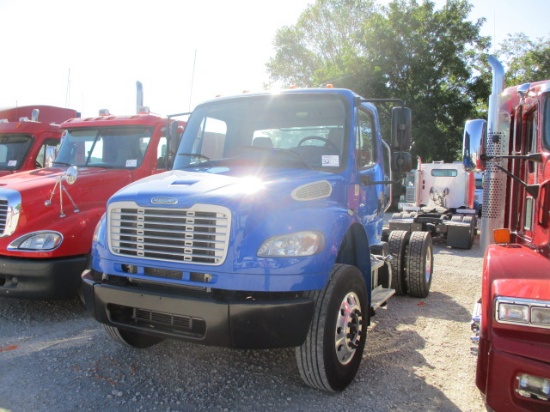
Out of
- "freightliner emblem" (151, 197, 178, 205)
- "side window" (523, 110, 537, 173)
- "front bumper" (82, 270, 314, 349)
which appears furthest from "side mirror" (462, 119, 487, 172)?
"freightliner emblem" (151, 197, 178, 205)

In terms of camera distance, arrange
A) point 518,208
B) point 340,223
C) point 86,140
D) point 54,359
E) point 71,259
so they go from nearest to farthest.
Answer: point 340,223, point 54,359, point 518,208, point 71,259, point 86,140

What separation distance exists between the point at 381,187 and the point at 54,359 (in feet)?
11.8

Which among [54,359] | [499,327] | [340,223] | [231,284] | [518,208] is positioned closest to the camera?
[499,327]

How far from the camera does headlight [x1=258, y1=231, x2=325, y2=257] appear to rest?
9.66ft

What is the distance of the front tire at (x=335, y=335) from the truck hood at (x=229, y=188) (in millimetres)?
648

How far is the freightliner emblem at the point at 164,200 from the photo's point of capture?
3090 millimetres

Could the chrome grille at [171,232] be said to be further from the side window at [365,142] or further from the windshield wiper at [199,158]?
the side window at [365,142]

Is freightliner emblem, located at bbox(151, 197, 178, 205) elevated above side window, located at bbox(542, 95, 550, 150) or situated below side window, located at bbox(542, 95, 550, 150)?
below

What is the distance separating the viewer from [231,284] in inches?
115

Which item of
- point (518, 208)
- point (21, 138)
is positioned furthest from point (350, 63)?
point (518, 208)

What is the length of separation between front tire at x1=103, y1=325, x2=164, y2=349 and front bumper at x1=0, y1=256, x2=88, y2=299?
45.5 inches

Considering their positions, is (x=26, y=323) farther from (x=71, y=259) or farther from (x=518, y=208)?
(x=518, y=208)

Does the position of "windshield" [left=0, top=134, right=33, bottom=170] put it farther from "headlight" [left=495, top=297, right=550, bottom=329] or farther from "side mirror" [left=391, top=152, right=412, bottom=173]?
"headlight" [left=495, top=297, right=550, bottom=329]

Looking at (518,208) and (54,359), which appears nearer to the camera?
(54,359)
